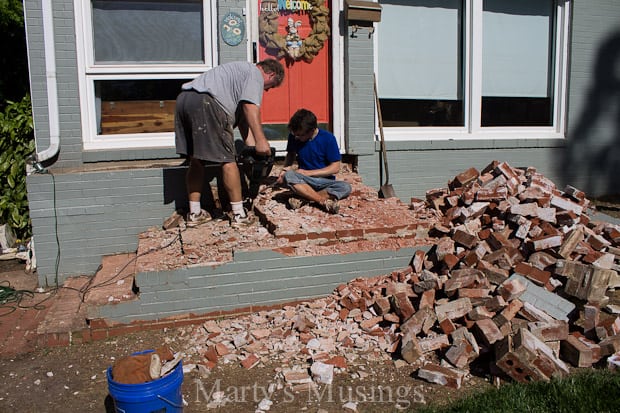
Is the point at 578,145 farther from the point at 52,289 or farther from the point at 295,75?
the point at 52,289

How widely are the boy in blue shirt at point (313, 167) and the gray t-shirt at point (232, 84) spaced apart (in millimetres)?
544

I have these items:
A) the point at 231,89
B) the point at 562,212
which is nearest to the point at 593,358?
the point at 562,212

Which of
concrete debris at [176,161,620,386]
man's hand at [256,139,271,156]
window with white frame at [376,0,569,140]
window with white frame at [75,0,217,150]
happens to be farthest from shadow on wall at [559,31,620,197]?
window with white frame at [75,0,217,150]

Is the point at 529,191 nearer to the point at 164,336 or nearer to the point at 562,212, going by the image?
the point at 562,212

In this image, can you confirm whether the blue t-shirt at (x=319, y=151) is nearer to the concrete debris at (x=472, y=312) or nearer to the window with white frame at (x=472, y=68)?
the concrete debris at (x=472, y=312)

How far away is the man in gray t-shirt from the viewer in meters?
4.86

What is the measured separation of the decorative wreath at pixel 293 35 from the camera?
6.32 m

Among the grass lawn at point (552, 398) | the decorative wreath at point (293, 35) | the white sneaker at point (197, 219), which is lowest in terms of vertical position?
the grass lawn at point (552, 398)

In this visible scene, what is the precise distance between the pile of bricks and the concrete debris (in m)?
0.01

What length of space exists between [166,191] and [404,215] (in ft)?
7.97

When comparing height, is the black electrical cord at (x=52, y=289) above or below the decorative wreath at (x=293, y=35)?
below

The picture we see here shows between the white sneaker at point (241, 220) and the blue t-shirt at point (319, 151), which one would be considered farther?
the blue t-shirt at point (319, 151)

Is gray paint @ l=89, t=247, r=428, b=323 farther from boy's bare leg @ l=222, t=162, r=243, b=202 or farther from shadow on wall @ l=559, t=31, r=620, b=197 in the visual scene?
shadow on wall @ l=559, t=31, r=620, b=197

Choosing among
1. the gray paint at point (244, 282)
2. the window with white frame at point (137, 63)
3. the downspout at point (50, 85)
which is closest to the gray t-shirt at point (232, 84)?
the window with white frame at point (137, 63)
